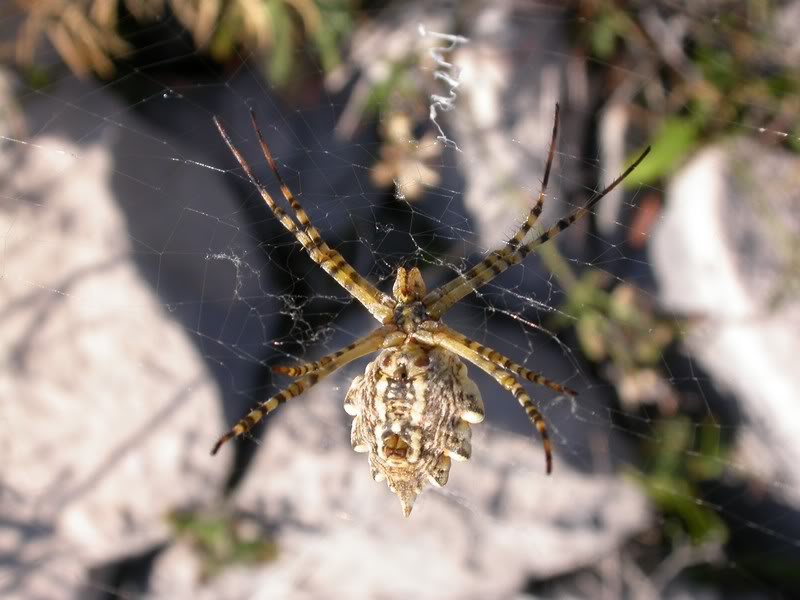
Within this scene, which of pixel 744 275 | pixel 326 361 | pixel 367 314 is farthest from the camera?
pixel 367 314

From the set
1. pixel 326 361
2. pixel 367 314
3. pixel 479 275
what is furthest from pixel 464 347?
pixel 367 314

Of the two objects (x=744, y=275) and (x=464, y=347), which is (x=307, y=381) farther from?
(x=744, y=275)

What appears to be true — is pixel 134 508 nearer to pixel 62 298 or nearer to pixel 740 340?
pixel 62 298

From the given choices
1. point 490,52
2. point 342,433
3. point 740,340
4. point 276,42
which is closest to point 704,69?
point 490,52

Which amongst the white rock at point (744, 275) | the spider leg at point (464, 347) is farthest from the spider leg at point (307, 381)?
the white rock at point (744, 275)

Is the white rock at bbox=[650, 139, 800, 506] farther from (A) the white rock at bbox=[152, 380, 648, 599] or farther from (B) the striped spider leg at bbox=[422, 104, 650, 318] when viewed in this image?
(B) the striped spider leg at bbox=[422, 104, 650, 318]

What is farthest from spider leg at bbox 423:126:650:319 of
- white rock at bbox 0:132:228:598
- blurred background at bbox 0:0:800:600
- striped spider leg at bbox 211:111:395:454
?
white rock at bbox 0:132:228:598

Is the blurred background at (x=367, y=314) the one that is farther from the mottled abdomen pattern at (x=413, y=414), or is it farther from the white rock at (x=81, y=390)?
the mottled abdomen pattern at (x=413, y=414)
